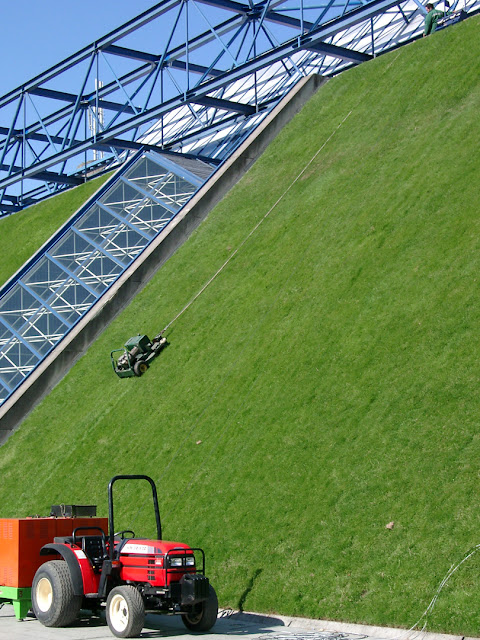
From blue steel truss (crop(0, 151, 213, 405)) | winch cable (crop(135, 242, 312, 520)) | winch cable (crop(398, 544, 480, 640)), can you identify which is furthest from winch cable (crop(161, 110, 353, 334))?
winch cable (crop(398, 544, 480, 640))

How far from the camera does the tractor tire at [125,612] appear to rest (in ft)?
36.5

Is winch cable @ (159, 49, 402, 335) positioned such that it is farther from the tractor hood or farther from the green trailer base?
the tractor hood

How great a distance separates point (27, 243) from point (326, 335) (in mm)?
20202

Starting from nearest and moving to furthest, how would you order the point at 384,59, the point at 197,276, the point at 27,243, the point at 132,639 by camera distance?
the point at 132,639
the point at 197,276
the point at 384,59
the point at 27,243

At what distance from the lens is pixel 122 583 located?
12.1m

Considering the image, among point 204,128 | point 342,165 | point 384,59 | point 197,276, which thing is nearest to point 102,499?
point 197,276

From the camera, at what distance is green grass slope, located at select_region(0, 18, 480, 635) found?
1204cm

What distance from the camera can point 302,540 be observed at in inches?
505

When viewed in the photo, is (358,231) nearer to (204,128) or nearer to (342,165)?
(342,165)

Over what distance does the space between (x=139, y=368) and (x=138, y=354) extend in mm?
408

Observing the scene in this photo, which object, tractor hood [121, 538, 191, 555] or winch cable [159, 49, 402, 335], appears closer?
tractor hood [121, 538, 191, 555]

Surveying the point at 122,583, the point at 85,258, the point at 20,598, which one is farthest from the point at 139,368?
the point at 122,583

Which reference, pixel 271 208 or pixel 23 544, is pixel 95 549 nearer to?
pixel 23 544

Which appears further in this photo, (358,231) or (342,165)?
(342,165)
